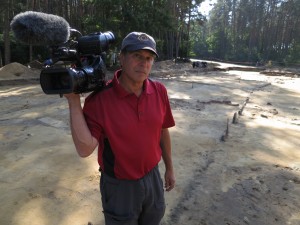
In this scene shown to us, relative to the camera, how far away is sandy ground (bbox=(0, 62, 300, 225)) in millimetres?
3426

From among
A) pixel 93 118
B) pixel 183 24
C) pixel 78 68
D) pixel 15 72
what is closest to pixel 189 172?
pixel 93 118

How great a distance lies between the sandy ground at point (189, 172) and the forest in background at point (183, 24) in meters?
5.66

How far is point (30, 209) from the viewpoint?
3439 millimetres

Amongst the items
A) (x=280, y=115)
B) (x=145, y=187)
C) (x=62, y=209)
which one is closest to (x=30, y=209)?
(x=62, y=209)

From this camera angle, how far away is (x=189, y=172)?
179 inches

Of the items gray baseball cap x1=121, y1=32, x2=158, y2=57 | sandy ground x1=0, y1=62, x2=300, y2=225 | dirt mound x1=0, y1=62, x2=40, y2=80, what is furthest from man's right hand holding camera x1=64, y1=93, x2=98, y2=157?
dirt mound x1=0, y1=62, x2=40, y2=80

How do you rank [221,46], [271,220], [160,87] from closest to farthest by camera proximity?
[160,87]
[271,220]
[221,46]

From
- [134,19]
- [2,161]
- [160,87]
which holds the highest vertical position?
[134,19]

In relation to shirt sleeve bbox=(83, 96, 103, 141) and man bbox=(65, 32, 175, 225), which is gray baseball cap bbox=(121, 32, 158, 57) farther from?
shirt sleeve bbox=(83, 96, 103, 141)

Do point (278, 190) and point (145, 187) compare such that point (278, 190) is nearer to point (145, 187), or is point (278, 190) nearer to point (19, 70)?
point (145, 187)

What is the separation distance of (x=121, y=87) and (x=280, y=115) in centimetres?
845

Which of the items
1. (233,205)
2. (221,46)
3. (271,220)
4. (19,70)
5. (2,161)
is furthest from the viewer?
(221,46)

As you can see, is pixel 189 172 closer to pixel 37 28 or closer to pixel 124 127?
pixel 124 127

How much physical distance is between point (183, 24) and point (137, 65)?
114 feet
